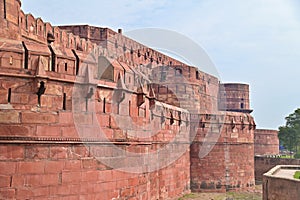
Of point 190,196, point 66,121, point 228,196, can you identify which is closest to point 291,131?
point 228,196

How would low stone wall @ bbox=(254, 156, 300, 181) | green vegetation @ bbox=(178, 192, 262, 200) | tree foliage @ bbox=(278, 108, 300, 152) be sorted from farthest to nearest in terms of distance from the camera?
tree foliage @ bbox=(278, 108, 300, 152), low stone wall @ bbox=(254, 156, 300, 181), green vegetation @ bbox=(178, 192, 262, 200)

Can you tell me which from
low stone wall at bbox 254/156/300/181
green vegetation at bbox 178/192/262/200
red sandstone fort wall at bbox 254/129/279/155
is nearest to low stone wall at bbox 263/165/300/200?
green vegetation at bbox 178/192/262/200

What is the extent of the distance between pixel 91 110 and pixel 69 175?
1157mm

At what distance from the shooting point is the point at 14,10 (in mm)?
8734

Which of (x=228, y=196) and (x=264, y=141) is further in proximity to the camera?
(x=264, y=141)

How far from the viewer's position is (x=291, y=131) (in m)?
43.2

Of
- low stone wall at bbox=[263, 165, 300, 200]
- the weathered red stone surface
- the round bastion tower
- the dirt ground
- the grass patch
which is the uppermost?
the round bastion tower

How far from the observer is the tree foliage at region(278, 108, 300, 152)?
43156mm

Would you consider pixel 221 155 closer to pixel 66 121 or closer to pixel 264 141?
pixel 66 121

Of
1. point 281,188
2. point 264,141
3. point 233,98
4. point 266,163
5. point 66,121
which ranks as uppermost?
point 233,98

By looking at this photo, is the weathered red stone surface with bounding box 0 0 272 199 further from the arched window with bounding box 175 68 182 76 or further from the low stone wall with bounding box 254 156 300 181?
the low stone wall with bounding box 254 156 300 181

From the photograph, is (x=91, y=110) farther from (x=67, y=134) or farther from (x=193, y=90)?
(x=193, y=90)

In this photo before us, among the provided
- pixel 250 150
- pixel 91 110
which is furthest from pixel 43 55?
pixel 250 150

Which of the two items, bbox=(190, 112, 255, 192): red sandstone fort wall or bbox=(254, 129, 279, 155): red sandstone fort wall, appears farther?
bbox=(254, 129, 279, 155): red sandstone fort wall
